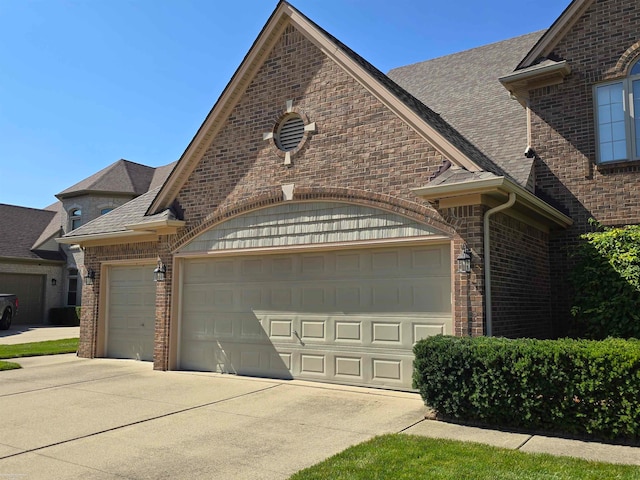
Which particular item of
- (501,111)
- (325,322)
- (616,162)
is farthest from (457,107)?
(325,322)

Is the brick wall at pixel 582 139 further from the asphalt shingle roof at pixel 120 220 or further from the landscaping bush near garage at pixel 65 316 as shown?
the landscaping bush near garage at pixel 65 316

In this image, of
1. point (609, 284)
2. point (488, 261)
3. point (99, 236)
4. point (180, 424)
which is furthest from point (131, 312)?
point (609, 284)

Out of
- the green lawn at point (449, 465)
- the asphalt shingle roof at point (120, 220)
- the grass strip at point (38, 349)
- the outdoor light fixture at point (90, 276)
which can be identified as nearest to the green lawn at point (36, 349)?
A: the grass strip at point (38, 349)

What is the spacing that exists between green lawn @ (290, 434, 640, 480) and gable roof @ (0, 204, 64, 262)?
2721 cm

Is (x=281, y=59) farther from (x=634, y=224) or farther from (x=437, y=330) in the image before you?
(x=634, y=224)

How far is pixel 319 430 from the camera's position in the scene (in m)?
6.90

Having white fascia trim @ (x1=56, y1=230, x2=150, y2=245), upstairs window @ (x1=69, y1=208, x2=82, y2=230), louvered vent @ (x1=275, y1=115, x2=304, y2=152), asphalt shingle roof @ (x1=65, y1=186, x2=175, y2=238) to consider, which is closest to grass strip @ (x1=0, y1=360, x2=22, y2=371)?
white fascia trim @ (x1=56, y1=230, x2=150, y2=245)

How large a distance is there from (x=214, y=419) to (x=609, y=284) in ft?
23.6

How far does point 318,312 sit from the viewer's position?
10281mm

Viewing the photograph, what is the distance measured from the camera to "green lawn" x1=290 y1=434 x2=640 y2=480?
5.02 meters

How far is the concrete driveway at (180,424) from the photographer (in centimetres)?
558

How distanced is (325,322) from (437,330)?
226 cm

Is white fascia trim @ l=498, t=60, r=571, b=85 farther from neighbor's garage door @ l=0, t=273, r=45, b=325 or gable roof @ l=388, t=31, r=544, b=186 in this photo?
neighbor's garage door @ l=0, t=273, r=45, b=325

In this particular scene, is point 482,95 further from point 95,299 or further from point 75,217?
point 75,217
